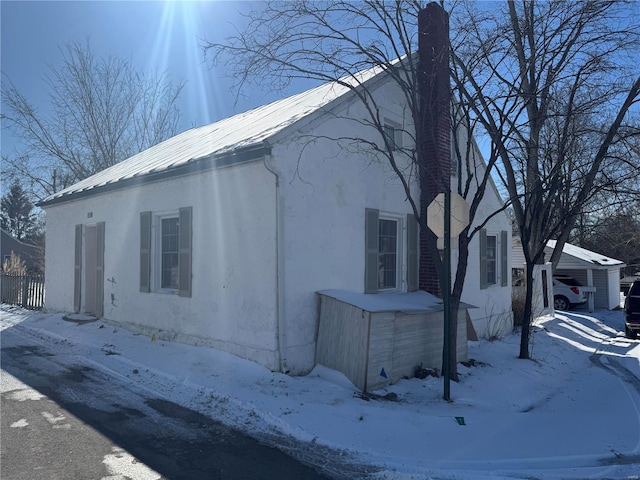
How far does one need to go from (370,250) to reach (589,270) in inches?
722

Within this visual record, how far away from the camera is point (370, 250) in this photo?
333 inches

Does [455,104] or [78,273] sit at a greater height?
[455,104]

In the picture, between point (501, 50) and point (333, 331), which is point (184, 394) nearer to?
point (333, 331)

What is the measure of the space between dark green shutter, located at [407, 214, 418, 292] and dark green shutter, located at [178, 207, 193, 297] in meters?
4.23

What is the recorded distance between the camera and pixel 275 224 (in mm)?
6922

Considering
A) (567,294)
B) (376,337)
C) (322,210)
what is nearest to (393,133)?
(322,210)

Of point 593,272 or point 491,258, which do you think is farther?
point 593,272

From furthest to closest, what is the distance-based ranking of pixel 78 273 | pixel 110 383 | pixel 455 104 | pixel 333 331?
pixel 78 273 < pixel 455 104 < pixel 333 331 < pixel 110 383

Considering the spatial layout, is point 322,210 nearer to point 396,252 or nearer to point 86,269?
point 396,252

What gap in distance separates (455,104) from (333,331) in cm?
460

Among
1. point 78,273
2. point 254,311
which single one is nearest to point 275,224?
point 254,311

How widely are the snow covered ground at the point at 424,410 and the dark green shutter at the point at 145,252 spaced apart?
3.46ft

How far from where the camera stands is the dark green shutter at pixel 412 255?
9492 mm

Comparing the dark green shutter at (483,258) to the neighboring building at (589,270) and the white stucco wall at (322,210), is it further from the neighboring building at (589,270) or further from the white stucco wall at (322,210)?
the neighboring building at (589,270)
